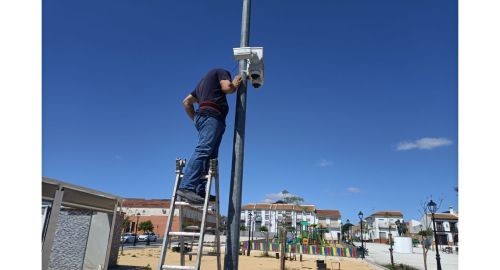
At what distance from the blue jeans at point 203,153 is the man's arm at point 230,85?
30cm

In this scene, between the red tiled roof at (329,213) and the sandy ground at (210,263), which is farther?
the red tiled roof at (329,213)

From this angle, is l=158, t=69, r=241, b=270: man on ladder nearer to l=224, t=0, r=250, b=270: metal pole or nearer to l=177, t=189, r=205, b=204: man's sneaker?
l=177, t=189, r=205, b=204: man's sneaker

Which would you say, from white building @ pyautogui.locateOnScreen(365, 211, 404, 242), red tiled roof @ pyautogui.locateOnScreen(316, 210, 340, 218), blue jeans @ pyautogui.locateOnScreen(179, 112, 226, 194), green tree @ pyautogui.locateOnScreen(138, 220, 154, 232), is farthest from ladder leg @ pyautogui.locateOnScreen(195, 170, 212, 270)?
red tiled roof @ pyautogui.locateOnScreen(316, 210, 340, 218)

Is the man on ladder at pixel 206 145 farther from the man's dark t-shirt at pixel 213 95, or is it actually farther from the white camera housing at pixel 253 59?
the white camera housing at pixel 253 59

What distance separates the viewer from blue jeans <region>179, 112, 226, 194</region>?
3.35 m

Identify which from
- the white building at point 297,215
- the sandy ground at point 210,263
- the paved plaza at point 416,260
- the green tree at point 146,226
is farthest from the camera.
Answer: the white building at point 297,215

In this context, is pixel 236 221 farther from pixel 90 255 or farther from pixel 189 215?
pixel 90 255

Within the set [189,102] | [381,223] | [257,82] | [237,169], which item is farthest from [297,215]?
[237,169]

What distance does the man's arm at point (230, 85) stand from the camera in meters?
3.48

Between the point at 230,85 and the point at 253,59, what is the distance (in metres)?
0.35

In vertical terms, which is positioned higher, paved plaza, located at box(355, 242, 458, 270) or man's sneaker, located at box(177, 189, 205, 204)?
man's sneaker, located at box(177, 189, 205, 204)

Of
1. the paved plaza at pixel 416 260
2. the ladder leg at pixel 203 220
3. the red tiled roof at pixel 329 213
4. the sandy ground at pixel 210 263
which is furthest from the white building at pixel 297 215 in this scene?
the ladder leg at pixel 203 220

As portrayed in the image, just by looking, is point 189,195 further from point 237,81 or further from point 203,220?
point 237,81

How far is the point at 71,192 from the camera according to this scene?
759cm
